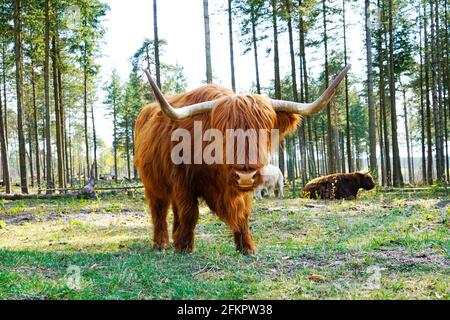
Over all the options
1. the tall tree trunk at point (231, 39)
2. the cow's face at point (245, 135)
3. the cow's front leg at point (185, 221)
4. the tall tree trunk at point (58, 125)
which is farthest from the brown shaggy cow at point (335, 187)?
the tall tree trunk at point (58, 125)

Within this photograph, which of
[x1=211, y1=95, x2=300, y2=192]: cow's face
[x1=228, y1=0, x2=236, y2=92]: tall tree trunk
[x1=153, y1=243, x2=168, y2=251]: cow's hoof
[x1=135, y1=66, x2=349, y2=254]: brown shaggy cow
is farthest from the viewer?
[x1=228, y1=0, x2=236, y2=92]: tall tree trunk

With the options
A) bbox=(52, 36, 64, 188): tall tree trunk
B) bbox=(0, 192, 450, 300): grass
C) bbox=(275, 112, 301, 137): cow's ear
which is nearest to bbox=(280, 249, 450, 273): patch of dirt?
bbox=(0, 192, 450, 300): grass

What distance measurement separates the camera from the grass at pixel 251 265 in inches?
141

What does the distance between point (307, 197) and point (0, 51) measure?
25113 millimetres

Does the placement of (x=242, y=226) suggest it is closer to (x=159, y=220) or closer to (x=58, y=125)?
(x=159, y=220)

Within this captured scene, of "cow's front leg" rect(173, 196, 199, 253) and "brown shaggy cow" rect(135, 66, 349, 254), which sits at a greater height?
"brown shaggy cow" rect(135, 66, 349, 254)

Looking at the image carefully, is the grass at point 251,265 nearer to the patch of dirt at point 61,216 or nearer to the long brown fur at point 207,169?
the long brown fur at point 207,169

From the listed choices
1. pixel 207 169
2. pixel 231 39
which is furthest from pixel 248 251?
pixel 231 39

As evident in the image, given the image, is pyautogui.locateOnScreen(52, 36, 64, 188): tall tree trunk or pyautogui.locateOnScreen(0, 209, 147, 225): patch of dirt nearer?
pyautogui.locateOnScreen(0, 209, 147, 225): patch of dirt

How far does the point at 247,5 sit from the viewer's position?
79.2 feet

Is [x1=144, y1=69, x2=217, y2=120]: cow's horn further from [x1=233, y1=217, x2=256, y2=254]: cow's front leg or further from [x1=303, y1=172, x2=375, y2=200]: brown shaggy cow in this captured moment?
[x1=303, y1=172, x2=375, y2=200]: brown shaggy cow

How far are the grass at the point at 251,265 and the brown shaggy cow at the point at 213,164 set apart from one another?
1.71 ft

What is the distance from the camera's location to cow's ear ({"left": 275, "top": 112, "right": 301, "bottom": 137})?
5.53 m

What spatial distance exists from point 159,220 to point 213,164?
221 cm
